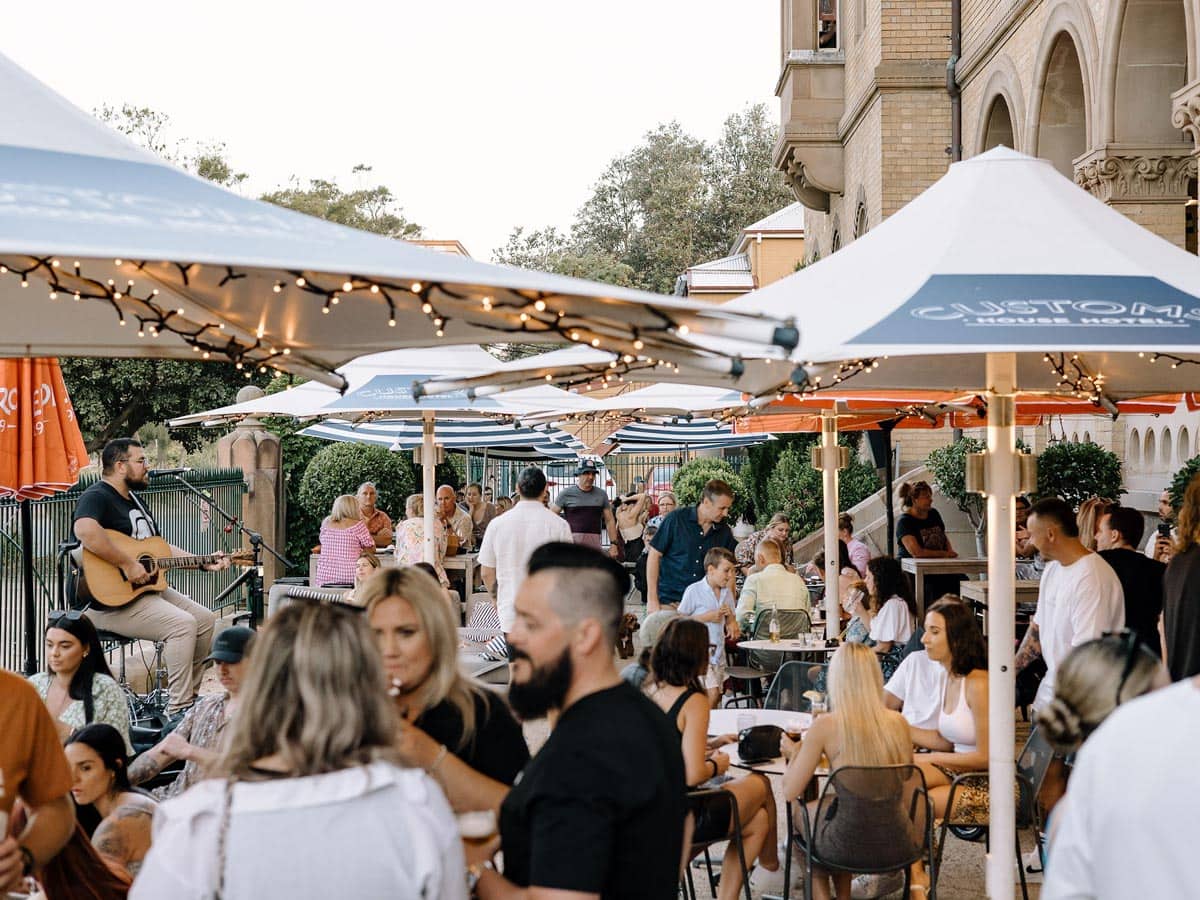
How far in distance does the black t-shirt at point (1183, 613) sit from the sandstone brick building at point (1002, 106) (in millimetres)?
5339

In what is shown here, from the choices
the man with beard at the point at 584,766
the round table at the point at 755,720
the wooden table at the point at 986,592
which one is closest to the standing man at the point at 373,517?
the wooden table at the point at 986,592

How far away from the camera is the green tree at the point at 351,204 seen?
51.0 metres

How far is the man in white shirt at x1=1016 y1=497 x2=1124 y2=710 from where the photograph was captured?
23.9 ft

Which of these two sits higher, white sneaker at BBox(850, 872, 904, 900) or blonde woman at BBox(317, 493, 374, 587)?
blonde woman at BBox(317, 493, 374, 587)

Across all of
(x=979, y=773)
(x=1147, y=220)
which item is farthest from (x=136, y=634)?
(x=1147, y=220)

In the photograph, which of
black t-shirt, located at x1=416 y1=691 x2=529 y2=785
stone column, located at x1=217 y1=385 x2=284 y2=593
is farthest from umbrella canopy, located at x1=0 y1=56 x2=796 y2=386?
stone column, located at x1=217 y1=385 x2=284 y2=593

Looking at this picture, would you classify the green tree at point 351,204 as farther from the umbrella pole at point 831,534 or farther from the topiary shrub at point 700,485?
the umbrella pole at point 831,534

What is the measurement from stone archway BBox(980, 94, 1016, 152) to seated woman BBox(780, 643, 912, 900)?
15.4m

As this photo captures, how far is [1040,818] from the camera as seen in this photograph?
274 inches

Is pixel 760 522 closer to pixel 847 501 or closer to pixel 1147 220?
pixel 847 501

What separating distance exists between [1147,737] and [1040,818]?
4527 mm

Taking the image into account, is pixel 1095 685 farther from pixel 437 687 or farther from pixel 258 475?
pixel 258 475

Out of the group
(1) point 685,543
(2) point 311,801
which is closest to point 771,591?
(1) point 685,543

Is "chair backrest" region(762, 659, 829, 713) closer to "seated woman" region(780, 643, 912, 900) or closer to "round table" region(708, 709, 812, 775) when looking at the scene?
"round table" region(708, 709, 812, 775)
